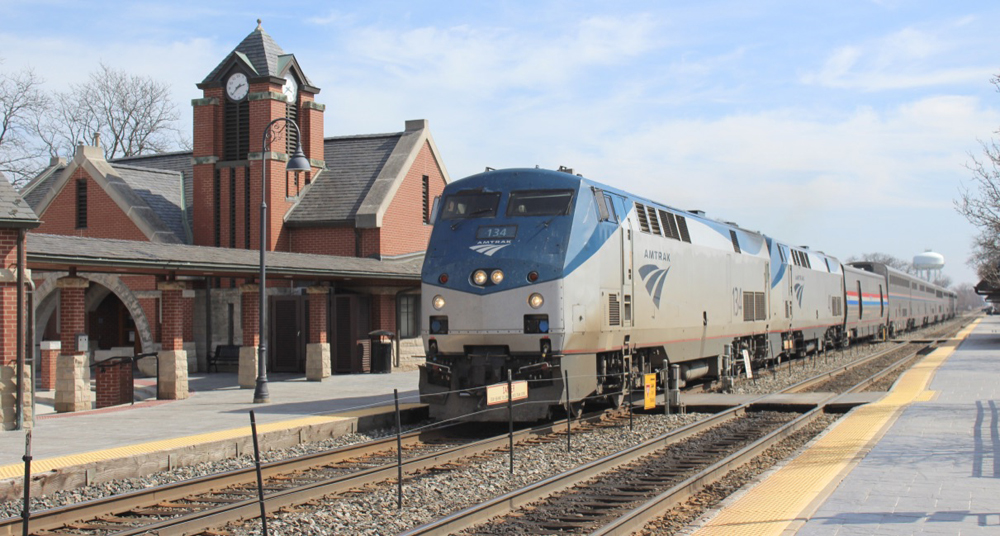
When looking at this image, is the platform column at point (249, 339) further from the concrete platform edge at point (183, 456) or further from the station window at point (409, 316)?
the concrete platform edge at point (183, 456)

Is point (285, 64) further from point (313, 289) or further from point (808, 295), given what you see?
point (808, 295)

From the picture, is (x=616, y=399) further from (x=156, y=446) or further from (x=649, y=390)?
(x=156, y=446)

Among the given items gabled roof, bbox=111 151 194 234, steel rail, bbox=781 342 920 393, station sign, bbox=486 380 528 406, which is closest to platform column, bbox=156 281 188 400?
station sign, bbox=486 380 528 406

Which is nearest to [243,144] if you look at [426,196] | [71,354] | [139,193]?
[139,193]

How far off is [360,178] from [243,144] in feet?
13.3

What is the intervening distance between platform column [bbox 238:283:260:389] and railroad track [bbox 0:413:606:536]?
9.05 metres

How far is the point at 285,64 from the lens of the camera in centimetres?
3044

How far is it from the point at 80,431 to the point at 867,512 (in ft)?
38.4

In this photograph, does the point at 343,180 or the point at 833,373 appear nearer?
the point at 833,373

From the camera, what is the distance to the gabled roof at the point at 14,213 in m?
14.5

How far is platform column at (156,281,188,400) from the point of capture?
65.0 ft

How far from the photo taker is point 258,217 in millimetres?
30266

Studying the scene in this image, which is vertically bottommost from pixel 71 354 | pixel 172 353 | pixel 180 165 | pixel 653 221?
pixel 172 353

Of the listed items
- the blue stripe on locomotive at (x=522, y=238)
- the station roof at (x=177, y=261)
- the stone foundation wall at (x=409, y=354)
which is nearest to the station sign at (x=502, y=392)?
the blue stripe on locomotive at (x=522, y=238)
